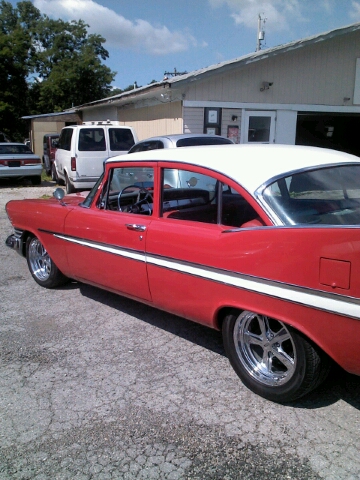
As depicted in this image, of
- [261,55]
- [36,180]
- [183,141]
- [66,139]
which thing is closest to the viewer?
[183,141]

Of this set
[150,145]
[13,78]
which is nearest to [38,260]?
[150,145]

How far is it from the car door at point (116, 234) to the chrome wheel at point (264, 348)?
94 centimetres

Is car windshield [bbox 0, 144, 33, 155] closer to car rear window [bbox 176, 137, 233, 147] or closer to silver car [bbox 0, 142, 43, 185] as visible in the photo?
silver car [bbox 0, 142, 43, 185]

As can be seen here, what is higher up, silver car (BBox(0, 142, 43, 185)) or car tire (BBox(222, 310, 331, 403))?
silver car (BBox(0, 142, 43, 185))

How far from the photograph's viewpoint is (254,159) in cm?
327

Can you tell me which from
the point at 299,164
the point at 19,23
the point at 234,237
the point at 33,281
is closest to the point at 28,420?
the point at 234,237

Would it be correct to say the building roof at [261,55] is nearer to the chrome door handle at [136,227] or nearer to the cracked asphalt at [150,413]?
the chrome door handle at [136,227]

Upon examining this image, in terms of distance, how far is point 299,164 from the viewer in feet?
10.5

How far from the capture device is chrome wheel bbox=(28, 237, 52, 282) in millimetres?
5248

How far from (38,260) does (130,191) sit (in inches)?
66.5

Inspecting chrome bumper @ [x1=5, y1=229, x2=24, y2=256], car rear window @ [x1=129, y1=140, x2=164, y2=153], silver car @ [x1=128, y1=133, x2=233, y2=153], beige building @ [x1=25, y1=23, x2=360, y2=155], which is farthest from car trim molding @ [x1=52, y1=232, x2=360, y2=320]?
beige building @ [x1=25, y1=23, x2=360, y2=155]

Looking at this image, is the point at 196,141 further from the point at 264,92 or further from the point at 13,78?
Result: the point at 13,78

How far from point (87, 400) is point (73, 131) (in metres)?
10.4

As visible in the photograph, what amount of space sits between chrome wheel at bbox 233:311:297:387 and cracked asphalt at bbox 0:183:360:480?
0.60 feet
